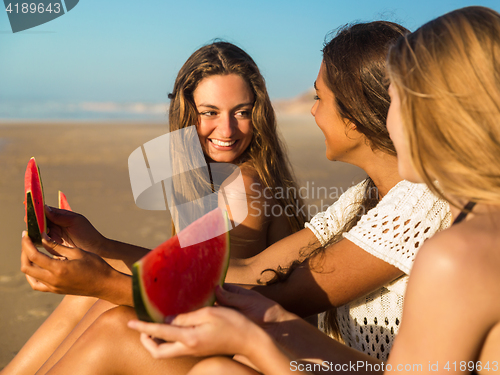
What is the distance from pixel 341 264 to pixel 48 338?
1706 millimetres

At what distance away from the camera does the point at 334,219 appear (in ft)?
8.54

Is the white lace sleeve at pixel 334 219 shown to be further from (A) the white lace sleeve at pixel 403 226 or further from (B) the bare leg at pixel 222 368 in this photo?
(B) the bare leg at pixel 222 368

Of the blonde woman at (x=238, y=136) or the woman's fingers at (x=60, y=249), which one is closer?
the woman's fingers at (x=60, y=249)

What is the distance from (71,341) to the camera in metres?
2.19

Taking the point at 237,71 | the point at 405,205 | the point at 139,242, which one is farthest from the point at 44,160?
the point at 405,205

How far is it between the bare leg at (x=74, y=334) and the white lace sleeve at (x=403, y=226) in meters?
1.29

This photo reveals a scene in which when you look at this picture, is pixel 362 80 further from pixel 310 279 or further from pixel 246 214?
pixel 246 214

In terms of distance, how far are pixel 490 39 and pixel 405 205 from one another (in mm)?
920

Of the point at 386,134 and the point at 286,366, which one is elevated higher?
the point at 386,134

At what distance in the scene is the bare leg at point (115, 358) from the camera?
1.81 meters

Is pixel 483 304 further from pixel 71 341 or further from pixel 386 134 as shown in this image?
pixel 71 341

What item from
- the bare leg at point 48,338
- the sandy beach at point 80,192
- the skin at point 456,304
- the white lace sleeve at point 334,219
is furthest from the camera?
the sandy beach at point 80,192

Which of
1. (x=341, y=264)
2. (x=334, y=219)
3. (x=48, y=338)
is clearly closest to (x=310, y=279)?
(x=341, y=264)

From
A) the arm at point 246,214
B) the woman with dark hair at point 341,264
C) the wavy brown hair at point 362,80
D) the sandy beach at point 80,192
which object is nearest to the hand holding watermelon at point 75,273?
the woman with dark hair at point 341,264
